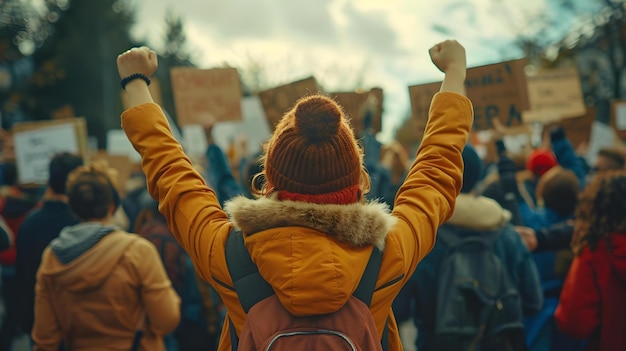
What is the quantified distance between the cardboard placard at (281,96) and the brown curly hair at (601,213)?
9.42 ft

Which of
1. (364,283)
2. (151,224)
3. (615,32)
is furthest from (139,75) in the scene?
(615,32)

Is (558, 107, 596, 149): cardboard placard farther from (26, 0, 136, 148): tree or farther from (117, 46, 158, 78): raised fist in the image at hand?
(26, 0, 136, 148): tree

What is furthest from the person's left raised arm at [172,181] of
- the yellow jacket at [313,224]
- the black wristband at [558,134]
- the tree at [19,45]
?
the tree at [19,45]

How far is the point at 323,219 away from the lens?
69.1 inches

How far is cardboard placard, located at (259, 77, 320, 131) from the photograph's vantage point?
570 cm

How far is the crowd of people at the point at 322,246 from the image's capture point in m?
1.76

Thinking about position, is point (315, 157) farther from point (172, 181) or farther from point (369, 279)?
point (172, 181)

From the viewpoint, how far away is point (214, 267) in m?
1.88

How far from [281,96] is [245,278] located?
406 cm

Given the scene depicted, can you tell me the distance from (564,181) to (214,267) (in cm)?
297

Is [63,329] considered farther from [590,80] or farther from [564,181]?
[590,80]

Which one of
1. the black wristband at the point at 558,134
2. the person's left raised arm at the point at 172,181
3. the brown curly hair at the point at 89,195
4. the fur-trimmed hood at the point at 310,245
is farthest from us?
the black wristband at the point at 558,134

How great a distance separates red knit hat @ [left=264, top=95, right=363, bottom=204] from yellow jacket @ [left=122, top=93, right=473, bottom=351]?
7cm

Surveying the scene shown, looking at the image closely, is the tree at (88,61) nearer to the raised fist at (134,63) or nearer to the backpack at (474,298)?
the backpack at (474,298)
